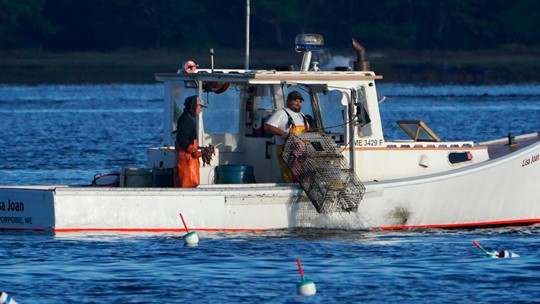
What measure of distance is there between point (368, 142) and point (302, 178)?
1031 mm

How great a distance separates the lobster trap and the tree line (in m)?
64.0

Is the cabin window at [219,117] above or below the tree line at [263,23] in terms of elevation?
below

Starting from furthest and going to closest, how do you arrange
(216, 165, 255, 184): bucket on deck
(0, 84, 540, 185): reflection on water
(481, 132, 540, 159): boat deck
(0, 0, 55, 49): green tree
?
(0, 0, 55, 49): green tree
(0, 84, 540, 185): reflection on water
(481, 132, 540, 159): boat deck
(216, 165, 255, 184): bucket on deck

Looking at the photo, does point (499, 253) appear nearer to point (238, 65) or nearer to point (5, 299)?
point (5, 299)

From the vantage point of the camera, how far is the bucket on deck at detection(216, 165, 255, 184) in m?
20.2

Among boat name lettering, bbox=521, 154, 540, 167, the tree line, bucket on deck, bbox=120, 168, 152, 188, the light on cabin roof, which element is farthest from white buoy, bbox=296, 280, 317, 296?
the tree line

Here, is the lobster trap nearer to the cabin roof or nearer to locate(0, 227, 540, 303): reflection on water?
locate(0, 227, 540, 303): reflection on water

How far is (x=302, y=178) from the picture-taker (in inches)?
784

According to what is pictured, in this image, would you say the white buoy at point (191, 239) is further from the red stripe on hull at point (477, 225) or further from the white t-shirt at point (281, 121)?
the red stripe on hull at point (477, 225)

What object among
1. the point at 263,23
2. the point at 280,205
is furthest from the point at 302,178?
the point at 263,23

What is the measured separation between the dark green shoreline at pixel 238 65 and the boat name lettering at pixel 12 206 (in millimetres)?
56431

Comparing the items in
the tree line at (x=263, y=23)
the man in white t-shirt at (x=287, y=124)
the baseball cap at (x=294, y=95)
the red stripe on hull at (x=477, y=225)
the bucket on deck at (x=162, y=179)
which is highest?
the tree line at (x=263, y=23)

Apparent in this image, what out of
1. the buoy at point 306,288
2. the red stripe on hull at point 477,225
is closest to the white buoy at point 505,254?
the red stripe on hull at point 477,225

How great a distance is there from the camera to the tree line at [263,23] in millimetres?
86250
